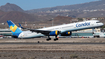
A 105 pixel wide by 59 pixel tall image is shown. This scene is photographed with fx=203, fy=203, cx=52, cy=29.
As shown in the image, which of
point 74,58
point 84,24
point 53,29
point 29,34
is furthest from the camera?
point 29,34

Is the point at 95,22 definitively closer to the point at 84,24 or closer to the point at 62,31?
the point at 84,24

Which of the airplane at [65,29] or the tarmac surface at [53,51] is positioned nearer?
the tarmac surface at [53,51]

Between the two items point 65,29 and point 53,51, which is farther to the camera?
point 65,29

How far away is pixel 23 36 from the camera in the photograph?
63.8m

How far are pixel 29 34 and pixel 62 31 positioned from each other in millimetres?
11977

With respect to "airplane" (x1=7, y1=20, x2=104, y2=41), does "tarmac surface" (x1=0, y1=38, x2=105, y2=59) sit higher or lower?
lower

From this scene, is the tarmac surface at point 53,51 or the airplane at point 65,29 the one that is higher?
the airplane at point 65,29

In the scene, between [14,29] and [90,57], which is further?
[14,29]

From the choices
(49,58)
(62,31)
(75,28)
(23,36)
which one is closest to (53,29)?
(62,31)

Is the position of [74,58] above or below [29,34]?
below

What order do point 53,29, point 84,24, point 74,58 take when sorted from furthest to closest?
point 53,29 → point 84,24 → point 74,58

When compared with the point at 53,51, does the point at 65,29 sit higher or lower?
higher

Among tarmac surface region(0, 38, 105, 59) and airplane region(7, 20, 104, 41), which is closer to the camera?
tarmac surface region(0, 38, 105, 59)

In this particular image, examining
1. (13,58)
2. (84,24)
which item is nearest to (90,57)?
(13,58)
